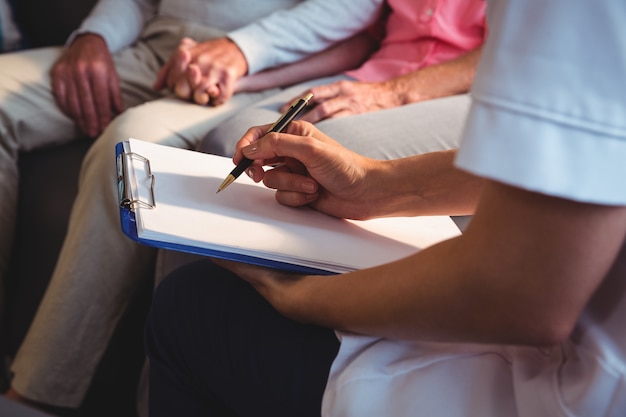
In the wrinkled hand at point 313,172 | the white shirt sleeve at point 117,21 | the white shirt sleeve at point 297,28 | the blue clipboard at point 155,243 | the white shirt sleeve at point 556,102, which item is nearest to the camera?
the white shirt sleeve at point 556,102

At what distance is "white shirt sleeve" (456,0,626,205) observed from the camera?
0.38 metres

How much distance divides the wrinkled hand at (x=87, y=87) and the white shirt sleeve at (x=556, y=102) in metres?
1.13

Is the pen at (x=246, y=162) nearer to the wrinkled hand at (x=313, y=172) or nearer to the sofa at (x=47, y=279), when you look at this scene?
the wrinkled hand at (x=313, y=172)

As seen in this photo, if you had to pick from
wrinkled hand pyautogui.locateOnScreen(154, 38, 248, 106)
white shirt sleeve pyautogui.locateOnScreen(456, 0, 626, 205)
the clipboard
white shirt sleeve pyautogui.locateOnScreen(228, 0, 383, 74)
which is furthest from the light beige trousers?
white shirt sleeve pyautogui.locateOnScreen(456, 0, 626, 205)

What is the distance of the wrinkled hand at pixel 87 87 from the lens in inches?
54.4

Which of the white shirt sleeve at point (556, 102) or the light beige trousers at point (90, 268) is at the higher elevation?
the white shirt sleeve at point (556, 102)

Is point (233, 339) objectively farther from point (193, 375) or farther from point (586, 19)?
point (586, 19)

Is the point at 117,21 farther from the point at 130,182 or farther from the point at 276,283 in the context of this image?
the point at 276,283

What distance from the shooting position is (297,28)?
138 cm

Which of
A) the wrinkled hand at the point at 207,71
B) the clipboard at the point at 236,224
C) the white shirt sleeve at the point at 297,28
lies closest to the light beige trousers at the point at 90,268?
the wrinkled hand at the point at 207,71

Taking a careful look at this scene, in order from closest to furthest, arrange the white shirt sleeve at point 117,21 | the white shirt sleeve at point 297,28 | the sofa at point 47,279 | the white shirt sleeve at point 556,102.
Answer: the white shirt sleeve at point 556,102 → the sofa at point 47,279 → the white shirt sleeve at point 297,28 → the white shirt sleeve at point 117,21

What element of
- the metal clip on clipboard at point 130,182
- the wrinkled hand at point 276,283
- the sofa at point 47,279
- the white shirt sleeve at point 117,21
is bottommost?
the sofa at point 47,279

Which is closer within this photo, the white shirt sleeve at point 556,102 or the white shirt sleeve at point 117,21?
the white shirt sleeve at point 556,102

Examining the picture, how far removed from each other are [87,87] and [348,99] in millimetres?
568
